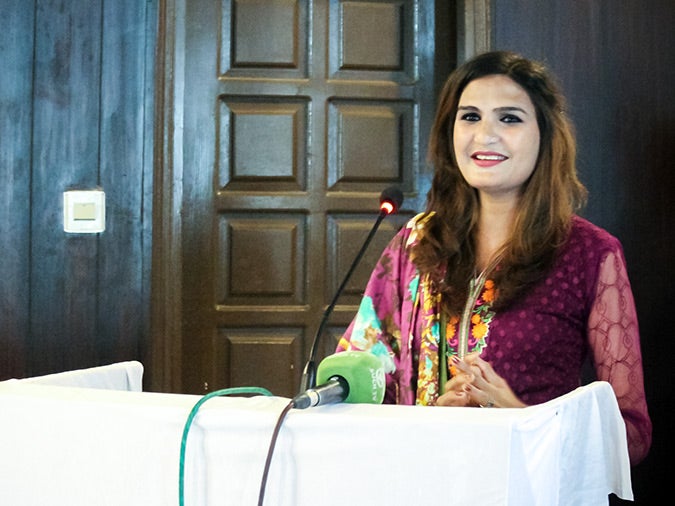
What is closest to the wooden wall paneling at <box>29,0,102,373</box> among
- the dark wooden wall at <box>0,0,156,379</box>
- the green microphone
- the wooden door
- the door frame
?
the dark wooden wall at <box>0,0,156,379</box>

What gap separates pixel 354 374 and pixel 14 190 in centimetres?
246

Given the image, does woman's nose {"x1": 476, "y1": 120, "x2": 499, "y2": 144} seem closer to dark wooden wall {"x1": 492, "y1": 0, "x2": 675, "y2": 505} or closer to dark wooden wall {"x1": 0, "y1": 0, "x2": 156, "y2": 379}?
dark wooden wall {"x1": 492, "y1": 0, "x2": 675, "y2": 505}

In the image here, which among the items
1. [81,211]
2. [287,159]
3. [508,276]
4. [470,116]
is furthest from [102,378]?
[287,159]

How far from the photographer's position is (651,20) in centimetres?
317

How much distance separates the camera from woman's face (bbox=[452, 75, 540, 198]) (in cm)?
192

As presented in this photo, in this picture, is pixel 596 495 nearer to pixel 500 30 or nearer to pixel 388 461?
pixel 388 461

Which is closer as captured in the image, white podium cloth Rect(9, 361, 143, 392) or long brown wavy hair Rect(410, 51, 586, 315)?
white podium cloth Rect(9, 361, 143, 392)

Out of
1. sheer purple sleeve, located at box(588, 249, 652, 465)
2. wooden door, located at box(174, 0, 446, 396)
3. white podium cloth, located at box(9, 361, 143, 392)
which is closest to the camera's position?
white podium cloth, located at box(9, 361, 143, 392)

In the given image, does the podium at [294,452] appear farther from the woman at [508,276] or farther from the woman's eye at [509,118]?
the woman's eye at [509,118]

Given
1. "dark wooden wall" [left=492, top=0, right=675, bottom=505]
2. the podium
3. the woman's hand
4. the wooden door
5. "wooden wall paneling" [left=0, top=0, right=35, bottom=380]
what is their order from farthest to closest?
the wooden door → "wooden wall paneling" [left=0, top=0, right=35, bottom=380] → "dark wooden wall" [left=492, top=0, right=675, bottom=505] → the woman's hand → the podium

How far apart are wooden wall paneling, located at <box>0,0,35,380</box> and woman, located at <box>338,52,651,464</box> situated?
168 cm

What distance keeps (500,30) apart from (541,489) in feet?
7.68

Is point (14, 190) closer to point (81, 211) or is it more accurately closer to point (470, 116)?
point (81, 211)

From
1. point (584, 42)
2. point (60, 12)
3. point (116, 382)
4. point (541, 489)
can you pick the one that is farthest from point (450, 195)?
point (60, 12)
